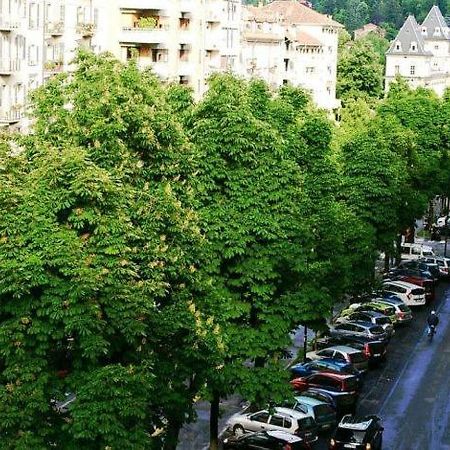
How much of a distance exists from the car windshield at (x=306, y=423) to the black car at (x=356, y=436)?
1259mm

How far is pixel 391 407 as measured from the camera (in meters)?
59.5

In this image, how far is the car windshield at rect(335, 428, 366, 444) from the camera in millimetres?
50622

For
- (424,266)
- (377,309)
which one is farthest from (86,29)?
(424,266)

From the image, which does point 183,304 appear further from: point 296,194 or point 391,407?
point 391,407

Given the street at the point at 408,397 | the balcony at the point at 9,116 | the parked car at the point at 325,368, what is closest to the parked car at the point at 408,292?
the street at the point at 408,397

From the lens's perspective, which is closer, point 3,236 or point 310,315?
Answer: point 3,236

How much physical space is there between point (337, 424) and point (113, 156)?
70.4 ft

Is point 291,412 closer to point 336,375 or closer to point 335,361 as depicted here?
point 336,375

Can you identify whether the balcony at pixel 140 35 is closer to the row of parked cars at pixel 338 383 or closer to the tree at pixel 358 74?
the row of parked cars at pixel 338 383

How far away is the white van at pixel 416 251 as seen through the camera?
102250 mm

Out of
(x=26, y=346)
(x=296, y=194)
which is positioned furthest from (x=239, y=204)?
(x=26, y=346)

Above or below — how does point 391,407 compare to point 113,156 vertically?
below

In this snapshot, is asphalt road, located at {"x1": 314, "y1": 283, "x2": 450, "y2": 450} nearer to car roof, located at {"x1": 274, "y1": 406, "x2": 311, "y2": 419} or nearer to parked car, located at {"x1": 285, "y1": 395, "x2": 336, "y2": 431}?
parked car, located at {"x1": 285, "y1": 395, "x2": 336, "y2": 431}

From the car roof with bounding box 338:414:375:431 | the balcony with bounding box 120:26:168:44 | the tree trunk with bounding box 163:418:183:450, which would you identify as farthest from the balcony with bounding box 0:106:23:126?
the tree trunk with bounding box 163:418:183:450
